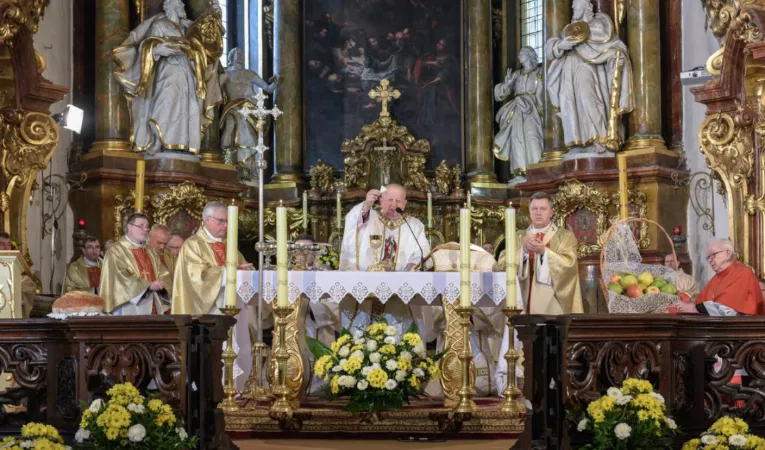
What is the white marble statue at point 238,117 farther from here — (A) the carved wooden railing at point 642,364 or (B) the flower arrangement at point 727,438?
(B) the flower arrangement at point 727,438

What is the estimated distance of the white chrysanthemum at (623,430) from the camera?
249 inches

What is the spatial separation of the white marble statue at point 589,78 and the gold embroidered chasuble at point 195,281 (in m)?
6.49

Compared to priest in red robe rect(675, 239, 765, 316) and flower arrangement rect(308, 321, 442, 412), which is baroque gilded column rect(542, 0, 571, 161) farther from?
flower arrangement rect(308, 321, 442, 412)

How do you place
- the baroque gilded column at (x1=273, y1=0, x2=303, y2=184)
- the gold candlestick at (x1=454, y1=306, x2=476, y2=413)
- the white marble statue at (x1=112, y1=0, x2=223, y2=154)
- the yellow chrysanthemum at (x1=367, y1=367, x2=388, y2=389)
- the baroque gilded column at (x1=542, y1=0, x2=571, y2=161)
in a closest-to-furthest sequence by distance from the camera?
the yellow chrysanthemum at (x1=367, y1=367, x2=388, y2=389)
the gold candlestick at (x1=454, y1=306, x2=476, y2=413)
the white marble statue at (x1=112, y1=0, x2=223, y2=154)
the baroque gilded column at (x1=542, y1=0, x2=571, y2=161)
the baroque gilded column at (x1=273, y1=0, x2=303, y2=184)

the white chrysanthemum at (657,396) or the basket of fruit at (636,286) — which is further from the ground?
the basket of fruit at (636,286)

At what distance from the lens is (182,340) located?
6680mm

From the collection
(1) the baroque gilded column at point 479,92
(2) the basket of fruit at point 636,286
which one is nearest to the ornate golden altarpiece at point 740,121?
(2) the basket of fruit at point 636,286

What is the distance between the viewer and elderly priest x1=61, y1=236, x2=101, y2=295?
1230 centimetres

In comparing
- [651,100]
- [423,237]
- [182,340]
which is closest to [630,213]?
[651,100]

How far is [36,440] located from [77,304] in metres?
1.96

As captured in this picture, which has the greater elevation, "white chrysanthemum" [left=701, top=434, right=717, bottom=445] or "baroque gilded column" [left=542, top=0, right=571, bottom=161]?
"baroque gilded column" [left=542, top=0, right=571, bottom=161]

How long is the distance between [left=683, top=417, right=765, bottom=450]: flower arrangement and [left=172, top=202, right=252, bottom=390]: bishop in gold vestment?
13.4 ft

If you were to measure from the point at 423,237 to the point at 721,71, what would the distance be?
9.87 feet

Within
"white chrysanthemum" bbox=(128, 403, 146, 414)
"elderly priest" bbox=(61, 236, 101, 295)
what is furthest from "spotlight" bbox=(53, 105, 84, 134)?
"white chrysanthemum" bbox=(128, 403, 146, 414)
